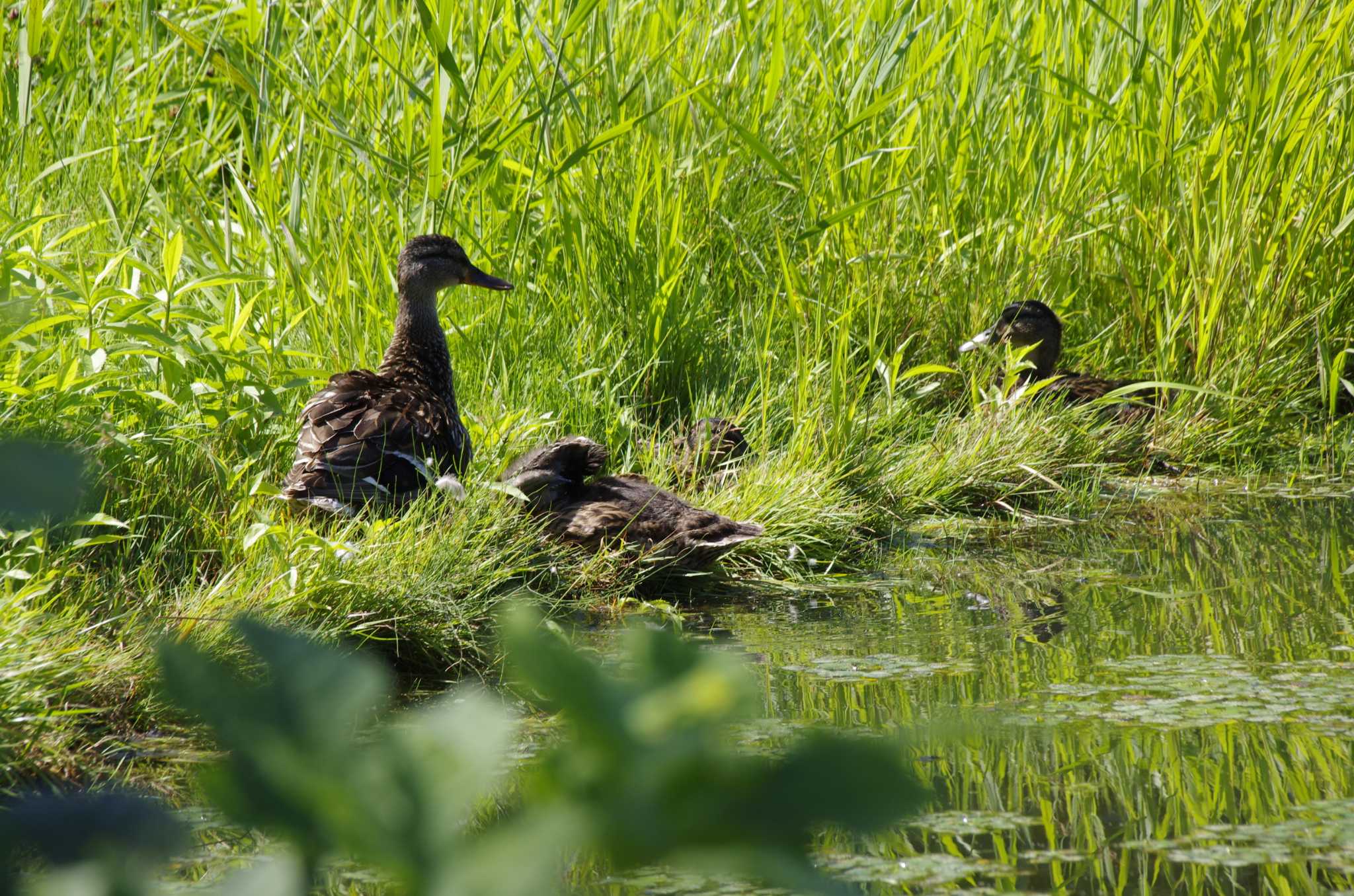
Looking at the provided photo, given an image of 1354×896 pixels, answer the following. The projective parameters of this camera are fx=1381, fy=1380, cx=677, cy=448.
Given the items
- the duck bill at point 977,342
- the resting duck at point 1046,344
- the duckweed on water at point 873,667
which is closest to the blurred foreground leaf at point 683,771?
the duckweed on water at point 873,667

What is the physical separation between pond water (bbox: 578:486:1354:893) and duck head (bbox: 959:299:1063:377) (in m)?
1.15

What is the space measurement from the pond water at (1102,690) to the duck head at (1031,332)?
1.15 m

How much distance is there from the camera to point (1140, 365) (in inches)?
271

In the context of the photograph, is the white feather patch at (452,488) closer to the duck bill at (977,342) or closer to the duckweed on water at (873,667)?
the duckweed on water at (873,667)

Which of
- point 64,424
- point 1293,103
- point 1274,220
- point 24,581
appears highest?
point 1293,103

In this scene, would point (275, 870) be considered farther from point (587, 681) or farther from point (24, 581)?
point (24, 581)

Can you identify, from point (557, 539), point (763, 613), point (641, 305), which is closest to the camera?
point (763, 613)

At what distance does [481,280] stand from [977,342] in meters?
2.37

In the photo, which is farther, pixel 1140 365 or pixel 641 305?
pixel 1140 365

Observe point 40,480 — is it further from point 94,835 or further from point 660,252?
point 660,252

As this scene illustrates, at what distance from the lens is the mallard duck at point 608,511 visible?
15.0 feet

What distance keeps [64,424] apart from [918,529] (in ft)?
10.3

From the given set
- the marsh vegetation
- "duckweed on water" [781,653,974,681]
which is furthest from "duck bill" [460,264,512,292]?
"duckweed on water" [781,653,974,681]

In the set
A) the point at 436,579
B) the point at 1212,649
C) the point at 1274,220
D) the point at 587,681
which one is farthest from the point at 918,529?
the point at 587,681
